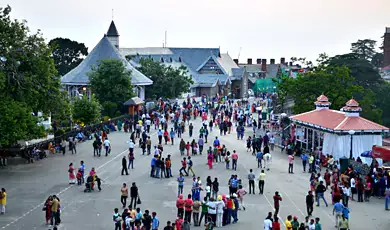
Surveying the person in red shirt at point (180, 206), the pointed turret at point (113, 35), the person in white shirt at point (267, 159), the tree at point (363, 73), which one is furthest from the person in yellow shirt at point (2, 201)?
the pointed turret at point (113, 35)

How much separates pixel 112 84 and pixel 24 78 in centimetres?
2749

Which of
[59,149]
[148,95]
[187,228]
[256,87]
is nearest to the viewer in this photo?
[187,228]

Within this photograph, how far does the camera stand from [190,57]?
114 meters

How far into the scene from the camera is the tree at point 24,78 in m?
34.7

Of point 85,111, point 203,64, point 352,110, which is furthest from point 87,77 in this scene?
point 352,110

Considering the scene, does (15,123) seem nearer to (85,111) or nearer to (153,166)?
(153,166)

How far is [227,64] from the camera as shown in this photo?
11794cm

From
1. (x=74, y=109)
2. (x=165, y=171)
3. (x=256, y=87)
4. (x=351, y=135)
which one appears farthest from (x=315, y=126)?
(x=256, y=87)

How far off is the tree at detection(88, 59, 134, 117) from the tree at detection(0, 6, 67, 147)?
79.9 ft

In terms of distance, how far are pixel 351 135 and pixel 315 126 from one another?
3701 millimetres

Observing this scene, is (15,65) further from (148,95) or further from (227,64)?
(227,64)

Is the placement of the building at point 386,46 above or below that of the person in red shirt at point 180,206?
above

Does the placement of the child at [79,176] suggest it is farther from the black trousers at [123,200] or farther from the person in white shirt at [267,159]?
the person in white shirt at [267,159]

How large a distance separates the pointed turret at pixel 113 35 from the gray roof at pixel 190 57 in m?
3.91
